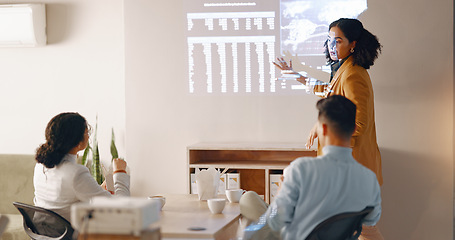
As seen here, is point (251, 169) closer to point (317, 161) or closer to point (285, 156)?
point (285, 156)

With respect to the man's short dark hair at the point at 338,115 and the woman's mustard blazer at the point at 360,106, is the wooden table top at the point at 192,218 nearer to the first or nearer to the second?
the man's short dark hair at the point at 338,115

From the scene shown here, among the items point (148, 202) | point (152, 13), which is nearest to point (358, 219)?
point (148, 202)

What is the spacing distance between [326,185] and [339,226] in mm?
192

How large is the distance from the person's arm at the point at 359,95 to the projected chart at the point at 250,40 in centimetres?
97

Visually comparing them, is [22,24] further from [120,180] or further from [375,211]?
[375,211]

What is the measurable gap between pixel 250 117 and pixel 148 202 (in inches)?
106

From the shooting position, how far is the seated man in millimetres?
2254

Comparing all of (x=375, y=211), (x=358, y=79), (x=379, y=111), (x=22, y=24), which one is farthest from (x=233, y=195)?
(x=22, y=24)

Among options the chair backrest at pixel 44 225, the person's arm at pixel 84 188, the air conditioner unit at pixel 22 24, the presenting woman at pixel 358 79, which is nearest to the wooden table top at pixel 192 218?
the person's arm at pixel 84 188

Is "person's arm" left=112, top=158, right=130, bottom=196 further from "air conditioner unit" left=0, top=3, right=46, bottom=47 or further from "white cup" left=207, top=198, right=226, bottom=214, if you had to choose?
"air conditioner unit" left=0, top=3, right=46, bottom=47

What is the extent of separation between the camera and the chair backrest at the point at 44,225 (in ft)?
9.07

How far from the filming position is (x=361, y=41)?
11.5 feet

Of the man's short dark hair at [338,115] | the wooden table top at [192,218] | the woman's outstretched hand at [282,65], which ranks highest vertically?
the woman's outstretched hand at [282,65]

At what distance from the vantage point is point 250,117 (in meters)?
4.51
